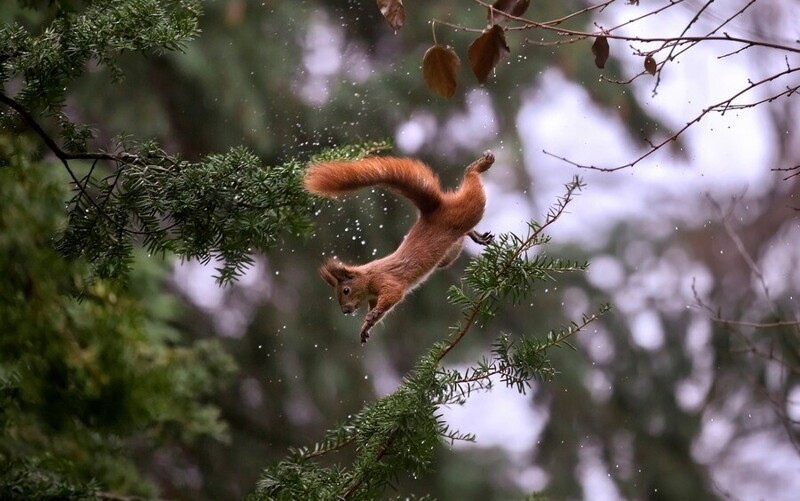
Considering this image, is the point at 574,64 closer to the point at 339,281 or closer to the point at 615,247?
the point at 615,247

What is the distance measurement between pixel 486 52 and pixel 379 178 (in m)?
0.23

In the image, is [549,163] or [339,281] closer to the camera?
[339,281]

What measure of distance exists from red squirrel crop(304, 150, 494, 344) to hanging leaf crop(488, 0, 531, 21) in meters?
0.19

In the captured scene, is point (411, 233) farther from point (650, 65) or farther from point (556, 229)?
point (556, 229)

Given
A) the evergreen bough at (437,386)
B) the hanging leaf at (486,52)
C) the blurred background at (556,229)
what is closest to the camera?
the hanging leaf at (486,52)

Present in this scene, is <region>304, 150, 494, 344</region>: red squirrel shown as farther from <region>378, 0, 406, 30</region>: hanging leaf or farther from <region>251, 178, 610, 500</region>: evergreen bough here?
<region>378, 0, 406, 30</region>: hanging leaf

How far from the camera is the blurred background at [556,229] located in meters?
1.42

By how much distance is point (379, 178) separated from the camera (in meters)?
0.77

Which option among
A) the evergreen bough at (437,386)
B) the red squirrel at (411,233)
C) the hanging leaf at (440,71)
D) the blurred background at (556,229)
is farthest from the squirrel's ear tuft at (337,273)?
the blurred background at (556,229)

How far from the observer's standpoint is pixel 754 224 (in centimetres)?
147

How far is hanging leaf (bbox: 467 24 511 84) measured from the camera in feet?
1.85

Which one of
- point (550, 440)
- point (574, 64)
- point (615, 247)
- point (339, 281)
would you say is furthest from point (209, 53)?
point (339, 281)

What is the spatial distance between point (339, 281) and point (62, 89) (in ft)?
1.00

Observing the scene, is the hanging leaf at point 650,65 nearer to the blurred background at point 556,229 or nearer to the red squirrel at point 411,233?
the red squirrel at point 411,233
